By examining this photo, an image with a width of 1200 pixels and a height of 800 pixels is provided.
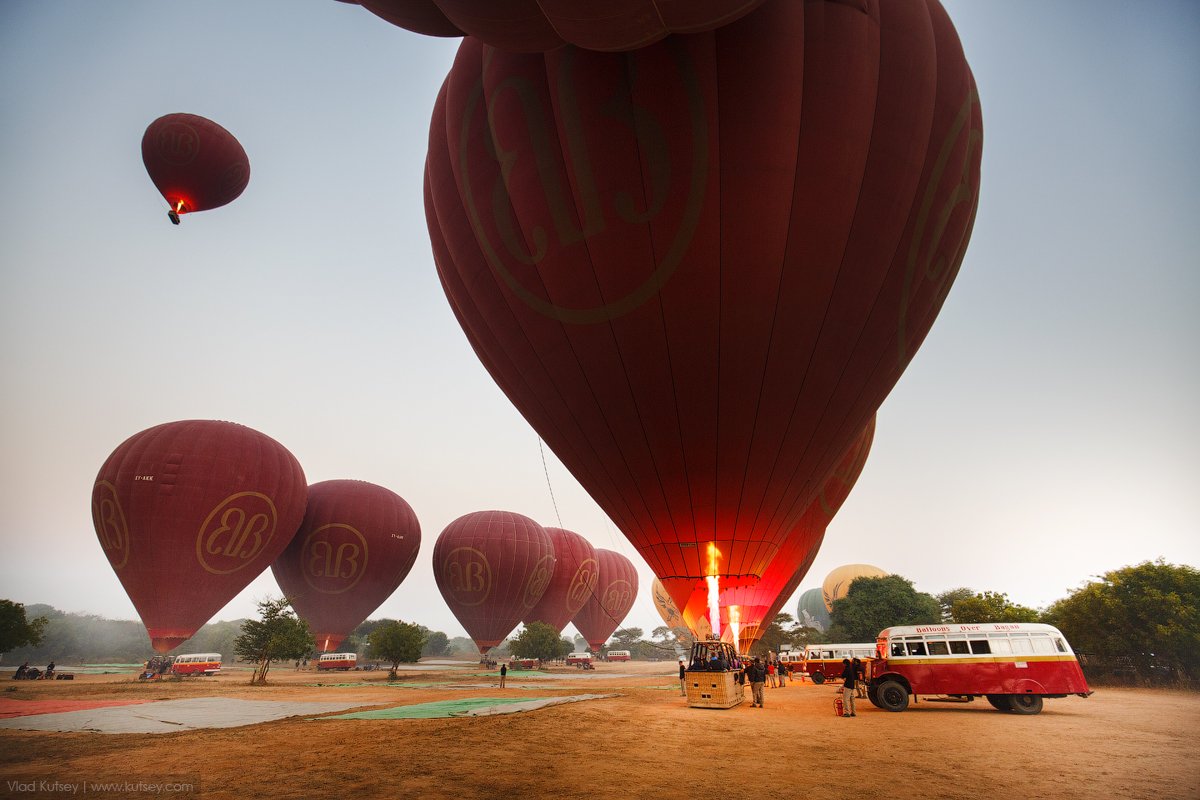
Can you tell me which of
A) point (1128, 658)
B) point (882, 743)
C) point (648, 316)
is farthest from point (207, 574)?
point (1128, 658)

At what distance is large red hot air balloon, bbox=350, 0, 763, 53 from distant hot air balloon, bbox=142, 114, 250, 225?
12.1 meters

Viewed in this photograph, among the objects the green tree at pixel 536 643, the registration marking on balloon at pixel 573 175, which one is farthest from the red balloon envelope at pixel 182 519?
the registration marking on balloon at pixel 573 175

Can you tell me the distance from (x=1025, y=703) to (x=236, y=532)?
32.1 meters

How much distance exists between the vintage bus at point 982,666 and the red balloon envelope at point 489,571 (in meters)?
31.0

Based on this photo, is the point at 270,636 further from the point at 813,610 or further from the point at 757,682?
the point at 813,610

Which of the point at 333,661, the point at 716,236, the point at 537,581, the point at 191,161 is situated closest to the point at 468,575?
the point at 537,581

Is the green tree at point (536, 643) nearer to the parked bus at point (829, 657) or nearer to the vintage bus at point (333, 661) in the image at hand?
the vintage bus at point (333, 661)

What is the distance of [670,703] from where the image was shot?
16094 mm

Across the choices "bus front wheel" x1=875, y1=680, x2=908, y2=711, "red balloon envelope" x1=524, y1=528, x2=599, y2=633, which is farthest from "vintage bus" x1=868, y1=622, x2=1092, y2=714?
"red balloon envelope" x1=524, y1=528, x2=599, y2=633

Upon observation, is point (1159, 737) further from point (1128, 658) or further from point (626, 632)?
point (626, 632)

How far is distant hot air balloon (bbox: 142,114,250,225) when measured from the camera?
14578mm

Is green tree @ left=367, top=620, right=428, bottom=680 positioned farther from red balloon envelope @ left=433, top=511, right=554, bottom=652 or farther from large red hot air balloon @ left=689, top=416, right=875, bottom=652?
large red hot air balloon @ left=689, top=416, right=875, bottom=652

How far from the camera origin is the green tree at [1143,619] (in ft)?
72.4

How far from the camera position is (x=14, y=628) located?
2975 centimetres
